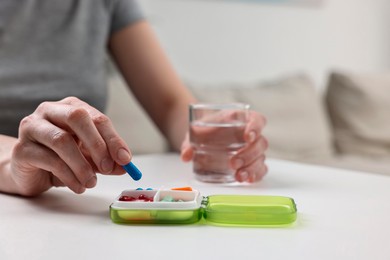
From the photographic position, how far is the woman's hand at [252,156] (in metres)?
0.81

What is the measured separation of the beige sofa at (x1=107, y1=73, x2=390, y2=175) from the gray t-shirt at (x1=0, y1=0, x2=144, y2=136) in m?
0.82

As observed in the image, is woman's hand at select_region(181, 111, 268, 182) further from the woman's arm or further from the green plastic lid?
the woman's arm

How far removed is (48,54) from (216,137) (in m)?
0.41

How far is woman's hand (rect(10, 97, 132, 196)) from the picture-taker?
2.03 feet

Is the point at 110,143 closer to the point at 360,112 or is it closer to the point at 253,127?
the point at 253,127

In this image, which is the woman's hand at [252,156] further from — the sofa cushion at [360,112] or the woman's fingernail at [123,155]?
the sofa cushion at [360,112]

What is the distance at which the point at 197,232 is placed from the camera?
547 millimetres

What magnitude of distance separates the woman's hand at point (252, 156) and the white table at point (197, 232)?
27 mm

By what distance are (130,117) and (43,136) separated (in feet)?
4.54

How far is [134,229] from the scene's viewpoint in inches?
21.8

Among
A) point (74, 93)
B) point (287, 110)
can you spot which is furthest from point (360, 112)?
point (74, 93)

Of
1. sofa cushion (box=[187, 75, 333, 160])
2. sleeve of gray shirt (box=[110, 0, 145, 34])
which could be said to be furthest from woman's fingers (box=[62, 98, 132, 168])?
sofa cushion (box=[187, 75, 333, 160])

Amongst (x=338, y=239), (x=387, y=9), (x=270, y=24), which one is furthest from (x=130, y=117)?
(x=387, y=9)

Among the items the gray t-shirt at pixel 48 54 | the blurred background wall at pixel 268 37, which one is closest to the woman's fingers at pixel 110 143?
the gray t-shirt at pixel 48 54
